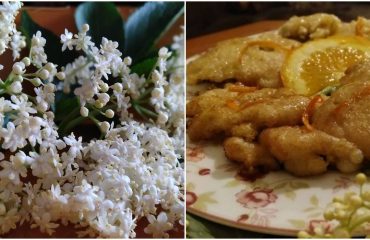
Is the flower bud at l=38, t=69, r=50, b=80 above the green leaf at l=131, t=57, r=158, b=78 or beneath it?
beneath

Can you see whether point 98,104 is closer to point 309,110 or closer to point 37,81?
point 37,81

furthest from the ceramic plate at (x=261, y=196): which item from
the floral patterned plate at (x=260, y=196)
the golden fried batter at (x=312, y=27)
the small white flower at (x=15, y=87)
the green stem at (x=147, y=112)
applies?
the golden fried batter at (x=312, y=27)

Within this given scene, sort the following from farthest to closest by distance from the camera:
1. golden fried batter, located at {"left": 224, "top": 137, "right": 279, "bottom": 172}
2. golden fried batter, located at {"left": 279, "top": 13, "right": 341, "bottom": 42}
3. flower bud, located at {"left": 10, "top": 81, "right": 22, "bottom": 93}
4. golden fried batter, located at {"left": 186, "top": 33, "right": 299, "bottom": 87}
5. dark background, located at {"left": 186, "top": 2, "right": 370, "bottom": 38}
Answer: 1. dark background, located at {"left": 186, "top": 2, "right": 370, "bottom": 38}
2. golden fried batter, located at {"left": 279, "top": 13, "right": 341, "bottom": 42}
3. golden fried batter, located at {"left": 186, "top": 33, "right": 299, "bottom": 87}
4. golden fried batter, located at {"left": 224, "top": 137, "right": 279, "bottom": 172}
5. flower bud, located at {"left": 10, "top": 81, "right": 22, "bottom": 93}

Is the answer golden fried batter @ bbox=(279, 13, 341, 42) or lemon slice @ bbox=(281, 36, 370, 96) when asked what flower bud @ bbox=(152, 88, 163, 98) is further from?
golden fried batter @ bbox=(279, 13, 341, 42)

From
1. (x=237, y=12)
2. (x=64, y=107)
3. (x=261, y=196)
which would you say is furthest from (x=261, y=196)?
(x=237, y=12)

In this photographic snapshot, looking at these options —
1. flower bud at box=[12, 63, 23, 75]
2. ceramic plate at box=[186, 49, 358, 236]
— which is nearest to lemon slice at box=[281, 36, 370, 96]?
ceramic plate at box=[186, 49, 358, 236]

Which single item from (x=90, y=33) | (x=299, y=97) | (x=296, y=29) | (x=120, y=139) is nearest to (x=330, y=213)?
(x=120, y=139)

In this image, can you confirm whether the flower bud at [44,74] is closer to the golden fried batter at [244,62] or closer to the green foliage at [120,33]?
the green foliage at [120,33]
